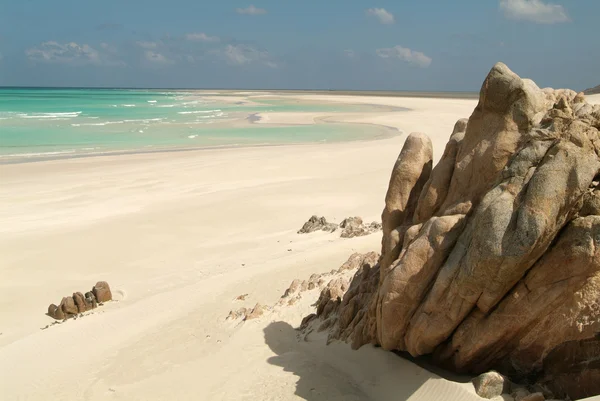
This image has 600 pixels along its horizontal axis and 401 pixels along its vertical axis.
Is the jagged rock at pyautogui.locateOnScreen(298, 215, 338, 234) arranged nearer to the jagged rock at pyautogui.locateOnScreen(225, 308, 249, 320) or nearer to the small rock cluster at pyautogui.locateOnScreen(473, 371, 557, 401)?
the jagged rock at pyautogui.locateOnScreen(225, 308, 249, 320)

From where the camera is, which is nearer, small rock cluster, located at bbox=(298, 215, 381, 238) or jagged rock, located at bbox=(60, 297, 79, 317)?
jagged rock, located at bbox=(60, 297, 79, 317)

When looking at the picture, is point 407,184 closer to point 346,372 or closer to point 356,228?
point 346,372

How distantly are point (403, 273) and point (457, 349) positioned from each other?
3.49ft

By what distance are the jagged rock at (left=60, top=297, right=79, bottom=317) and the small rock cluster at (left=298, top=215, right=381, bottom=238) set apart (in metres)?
6.54

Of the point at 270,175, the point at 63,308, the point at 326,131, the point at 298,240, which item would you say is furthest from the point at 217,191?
the point at 326,131

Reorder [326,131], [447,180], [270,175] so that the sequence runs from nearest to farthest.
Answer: [447,180]
[270,175]
[326,131]

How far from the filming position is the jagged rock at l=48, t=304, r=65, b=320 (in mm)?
11984

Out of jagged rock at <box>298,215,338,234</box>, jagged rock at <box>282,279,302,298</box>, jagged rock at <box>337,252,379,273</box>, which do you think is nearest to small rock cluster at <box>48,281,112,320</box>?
jagged rock at <box>282,279,302,298</box>

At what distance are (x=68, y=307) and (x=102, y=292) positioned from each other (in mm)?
780

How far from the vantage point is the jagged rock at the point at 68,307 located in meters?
12.0

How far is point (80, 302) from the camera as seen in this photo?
12.2 m

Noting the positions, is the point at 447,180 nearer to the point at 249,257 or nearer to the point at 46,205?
the point at 249,257

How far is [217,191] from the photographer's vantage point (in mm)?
22625

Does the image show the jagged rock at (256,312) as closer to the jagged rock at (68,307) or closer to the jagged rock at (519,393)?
the jagged rock at (68,307)
